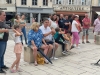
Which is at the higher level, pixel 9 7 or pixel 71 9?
pixel 9 7

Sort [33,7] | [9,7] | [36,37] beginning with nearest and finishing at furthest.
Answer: [36,37] < [9,7] < [33,7]

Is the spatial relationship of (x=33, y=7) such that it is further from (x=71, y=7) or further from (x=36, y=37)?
(x=36, y=37)

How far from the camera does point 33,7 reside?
1364 inches

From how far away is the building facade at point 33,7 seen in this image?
34406 millimetres

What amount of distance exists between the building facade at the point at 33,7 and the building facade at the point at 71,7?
1.33 metres

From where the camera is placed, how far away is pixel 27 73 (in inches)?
230

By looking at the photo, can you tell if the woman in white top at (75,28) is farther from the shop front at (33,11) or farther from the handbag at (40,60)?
the shop front at (33,11)

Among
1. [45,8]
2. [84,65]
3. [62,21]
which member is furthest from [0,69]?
[45,8]

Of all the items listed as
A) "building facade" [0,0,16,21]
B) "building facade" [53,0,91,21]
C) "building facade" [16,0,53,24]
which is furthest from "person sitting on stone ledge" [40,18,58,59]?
"building facade" [53,0,91,21]

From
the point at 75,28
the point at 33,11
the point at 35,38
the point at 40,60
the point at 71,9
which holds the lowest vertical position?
the point at 40,60

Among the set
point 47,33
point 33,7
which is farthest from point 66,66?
point 33,7

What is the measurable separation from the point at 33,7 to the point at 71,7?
6.60 meters

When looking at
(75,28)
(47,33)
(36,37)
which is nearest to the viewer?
(36,37)

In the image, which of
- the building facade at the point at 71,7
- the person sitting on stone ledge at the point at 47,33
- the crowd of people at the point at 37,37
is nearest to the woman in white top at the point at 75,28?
the crowd of people at the point at 37,37
